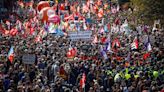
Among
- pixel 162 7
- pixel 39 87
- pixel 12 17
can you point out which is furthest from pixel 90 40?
pixel 12 17

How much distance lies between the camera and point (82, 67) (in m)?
23.4

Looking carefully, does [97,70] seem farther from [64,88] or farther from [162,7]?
[162,7]

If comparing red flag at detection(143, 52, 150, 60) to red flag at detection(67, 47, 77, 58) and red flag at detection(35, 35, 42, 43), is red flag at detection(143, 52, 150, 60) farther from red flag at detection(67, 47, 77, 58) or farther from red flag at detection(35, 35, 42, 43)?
red flag at detection(35, 35, 42, 43)

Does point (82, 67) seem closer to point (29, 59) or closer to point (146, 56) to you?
point (29, 59)

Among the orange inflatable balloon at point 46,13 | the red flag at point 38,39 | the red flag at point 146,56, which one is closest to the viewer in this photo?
the red flag at point 146,56

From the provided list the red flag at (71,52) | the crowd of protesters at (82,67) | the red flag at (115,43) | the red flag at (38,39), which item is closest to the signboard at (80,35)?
the crowd of protesters at (82,67)

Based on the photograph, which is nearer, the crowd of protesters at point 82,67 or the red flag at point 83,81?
the crowd of protesters at point 82,67

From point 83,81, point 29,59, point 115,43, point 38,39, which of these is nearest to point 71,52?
point 115,43

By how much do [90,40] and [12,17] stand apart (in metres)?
16.2

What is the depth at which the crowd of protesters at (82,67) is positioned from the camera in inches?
829

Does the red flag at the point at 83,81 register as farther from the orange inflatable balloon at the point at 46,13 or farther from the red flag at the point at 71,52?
the orange inflatable balloon at the point at 46,13

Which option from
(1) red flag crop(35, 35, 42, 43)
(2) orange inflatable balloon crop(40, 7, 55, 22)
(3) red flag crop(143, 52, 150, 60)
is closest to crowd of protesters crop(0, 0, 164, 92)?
(3) red flag crop(143, 52, 150, 60)

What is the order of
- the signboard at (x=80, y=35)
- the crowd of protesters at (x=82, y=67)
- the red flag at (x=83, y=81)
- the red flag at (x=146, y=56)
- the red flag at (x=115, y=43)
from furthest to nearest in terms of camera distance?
the signboard at (x=80, y=35)
the red flag at (x=115, y=43)
the red flag at (x=146, y=56)
the red flag at (x=83, y=81)
the crowd of protesters at (x=82, y=67)

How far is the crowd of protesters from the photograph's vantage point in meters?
21.1
